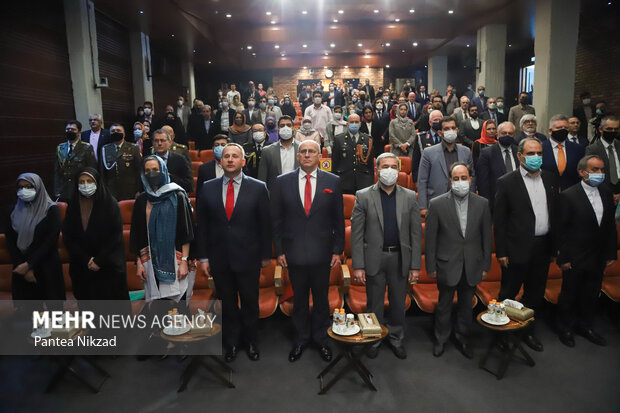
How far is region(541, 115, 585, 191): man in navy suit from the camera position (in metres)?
4.38

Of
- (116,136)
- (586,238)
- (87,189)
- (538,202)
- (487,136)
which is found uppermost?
(116,136)

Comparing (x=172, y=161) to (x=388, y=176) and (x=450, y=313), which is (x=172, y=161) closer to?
(x=388, y=176)

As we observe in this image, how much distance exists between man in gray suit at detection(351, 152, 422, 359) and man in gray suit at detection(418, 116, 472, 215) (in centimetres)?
115

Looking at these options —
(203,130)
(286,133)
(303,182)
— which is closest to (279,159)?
(286,133)

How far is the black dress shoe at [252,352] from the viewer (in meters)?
3.43

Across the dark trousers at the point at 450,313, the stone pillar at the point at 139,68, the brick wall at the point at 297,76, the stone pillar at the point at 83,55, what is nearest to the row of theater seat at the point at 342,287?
the dark trousers at the point at 450,313

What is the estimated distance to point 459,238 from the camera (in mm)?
3359

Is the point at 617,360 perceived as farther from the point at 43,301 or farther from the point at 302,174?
the point at 43,301

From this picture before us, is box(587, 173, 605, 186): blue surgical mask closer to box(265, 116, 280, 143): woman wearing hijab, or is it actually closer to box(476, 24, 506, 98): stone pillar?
box(265, 116, 280, 143): woman wearing hijab

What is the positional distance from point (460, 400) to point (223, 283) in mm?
1825

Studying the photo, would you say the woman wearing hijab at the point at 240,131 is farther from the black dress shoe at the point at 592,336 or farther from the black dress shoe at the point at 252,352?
the black dress shoe at the point at 592,336

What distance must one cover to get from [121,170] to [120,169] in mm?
16

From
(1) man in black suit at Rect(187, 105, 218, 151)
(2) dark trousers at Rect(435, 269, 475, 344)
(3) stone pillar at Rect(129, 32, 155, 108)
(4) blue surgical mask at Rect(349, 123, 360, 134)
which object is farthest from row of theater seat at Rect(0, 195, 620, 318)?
(3) stone pillar at Rect(129, 32, 155, 108)

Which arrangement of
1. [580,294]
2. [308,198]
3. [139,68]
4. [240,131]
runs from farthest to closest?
1. [139,68]
2. [240,131]
3. [580,294]
4. [308,198]
